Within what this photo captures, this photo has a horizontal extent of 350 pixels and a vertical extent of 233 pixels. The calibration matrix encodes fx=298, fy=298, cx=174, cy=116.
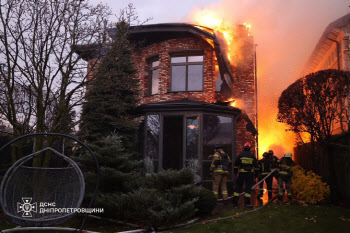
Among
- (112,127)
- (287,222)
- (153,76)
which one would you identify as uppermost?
(153,76)

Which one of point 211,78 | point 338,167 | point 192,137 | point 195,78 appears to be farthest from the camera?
point 195,78

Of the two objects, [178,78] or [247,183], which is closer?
[247,183]

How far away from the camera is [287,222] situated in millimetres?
7164

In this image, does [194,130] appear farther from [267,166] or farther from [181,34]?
[181,34]

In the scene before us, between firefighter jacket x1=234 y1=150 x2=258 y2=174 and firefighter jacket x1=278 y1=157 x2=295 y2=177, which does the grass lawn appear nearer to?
firefighter jacket x1=234 y1=150 x2=258 y2=174

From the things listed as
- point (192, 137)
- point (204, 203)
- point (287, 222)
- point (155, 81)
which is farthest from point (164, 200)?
point (155, 81)

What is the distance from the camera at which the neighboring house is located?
1700cm

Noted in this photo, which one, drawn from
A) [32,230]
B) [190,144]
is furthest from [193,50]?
[32,230]

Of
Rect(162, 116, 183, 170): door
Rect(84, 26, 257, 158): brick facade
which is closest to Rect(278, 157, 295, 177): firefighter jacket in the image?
Rect(84, 26, 257, 158): brick facade

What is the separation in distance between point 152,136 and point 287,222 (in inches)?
273

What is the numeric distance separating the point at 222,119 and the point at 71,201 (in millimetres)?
8006

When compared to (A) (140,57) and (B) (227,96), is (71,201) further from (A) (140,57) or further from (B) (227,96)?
(A) (140,57)

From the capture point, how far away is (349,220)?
7.33 meters

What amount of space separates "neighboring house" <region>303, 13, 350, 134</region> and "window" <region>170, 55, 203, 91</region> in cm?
703
